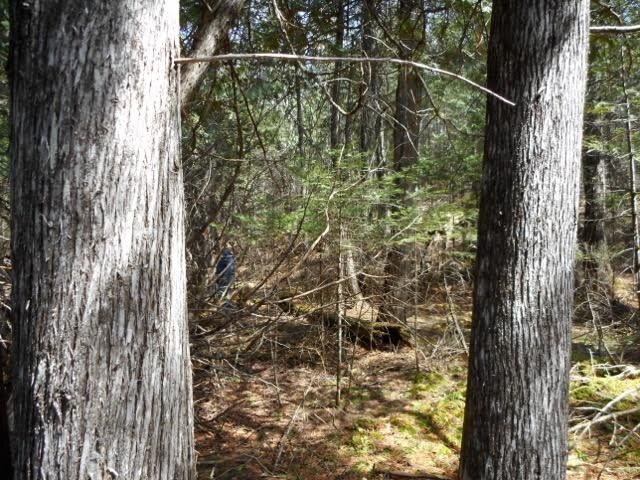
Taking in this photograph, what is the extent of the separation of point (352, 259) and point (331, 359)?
5.76ft

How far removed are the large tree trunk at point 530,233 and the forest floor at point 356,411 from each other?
36.6 inches

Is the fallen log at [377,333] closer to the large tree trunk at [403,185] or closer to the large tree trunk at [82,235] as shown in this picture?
the large tree trunk at [403,185]

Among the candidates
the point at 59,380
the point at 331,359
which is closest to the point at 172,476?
the point at 59,380

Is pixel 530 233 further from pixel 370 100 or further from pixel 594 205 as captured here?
pixel 594 205

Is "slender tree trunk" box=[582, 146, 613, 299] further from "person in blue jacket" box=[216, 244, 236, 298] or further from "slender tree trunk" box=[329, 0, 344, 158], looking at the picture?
"person in blue jacket" box=[216, 244, 236, 298]

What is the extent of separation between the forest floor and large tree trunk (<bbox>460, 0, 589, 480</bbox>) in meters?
0.93

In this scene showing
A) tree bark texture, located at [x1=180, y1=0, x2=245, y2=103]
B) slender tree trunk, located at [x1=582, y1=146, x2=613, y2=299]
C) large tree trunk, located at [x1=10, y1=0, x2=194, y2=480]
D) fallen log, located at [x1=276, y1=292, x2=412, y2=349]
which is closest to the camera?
large tree trunk, located at [x1=10, y1=0, x2=194, y2=480]

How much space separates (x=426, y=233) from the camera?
5.77 m

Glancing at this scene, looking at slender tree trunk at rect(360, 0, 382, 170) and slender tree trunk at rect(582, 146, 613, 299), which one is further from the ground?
slender tree trunk at rect(360, 0, 382, 170)

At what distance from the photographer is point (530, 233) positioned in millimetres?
3078

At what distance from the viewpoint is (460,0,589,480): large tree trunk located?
3.03 meters

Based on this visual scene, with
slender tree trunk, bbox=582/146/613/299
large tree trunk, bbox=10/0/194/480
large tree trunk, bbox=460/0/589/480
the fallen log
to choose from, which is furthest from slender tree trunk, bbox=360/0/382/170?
slender tree trunk, bbox=582/146/613/299

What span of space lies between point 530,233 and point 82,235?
2.67 meters

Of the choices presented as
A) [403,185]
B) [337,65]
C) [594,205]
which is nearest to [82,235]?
[337,65]
